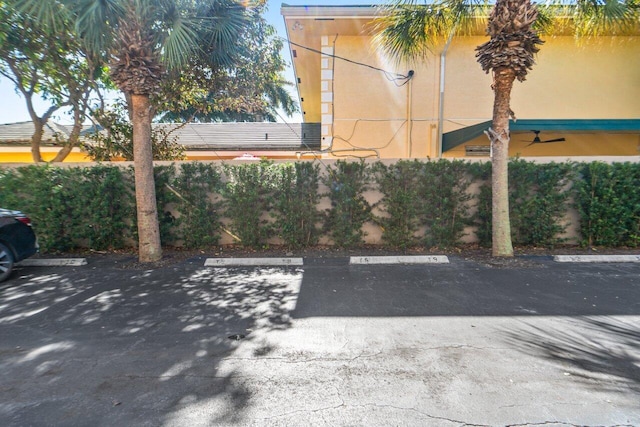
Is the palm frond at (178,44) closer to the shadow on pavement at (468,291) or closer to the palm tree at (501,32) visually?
the palm tree at (501,32)

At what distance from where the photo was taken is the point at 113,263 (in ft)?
23.4

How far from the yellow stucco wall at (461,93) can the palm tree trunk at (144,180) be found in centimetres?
600

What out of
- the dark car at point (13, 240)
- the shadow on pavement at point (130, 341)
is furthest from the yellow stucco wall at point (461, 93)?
the dark car at point (13, 240)

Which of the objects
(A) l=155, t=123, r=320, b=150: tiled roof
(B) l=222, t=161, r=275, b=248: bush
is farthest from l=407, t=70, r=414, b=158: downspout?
(A) l=155, t=123, r=320, b=150: tiled roof

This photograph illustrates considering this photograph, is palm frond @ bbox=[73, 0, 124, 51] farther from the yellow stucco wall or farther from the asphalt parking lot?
the yellow stucco wall

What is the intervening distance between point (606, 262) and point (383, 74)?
26.5 feet

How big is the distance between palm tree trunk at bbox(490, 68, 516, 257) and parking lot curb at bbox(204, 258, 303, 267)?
169 inches

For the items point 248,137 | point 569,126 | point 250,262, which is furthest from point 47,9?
point 569,126

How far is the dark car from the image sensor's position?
5.96 meters

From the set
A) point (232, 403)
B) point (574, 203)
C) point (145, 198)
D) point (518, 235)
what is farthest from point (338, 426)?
point (574, 203)

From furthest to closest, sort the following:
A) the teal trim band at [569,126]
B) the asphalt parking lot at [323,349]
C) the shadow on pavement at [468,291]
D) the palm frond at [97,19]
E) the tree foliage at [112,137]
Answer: the teal trim band at [569,126]
the tree foliage at [112,137]
the palm frond at [97,19]
the shadow on pavement at [468,291]
the asphalt parking lot at [323,349]

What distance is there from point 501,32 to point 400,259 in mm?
4931

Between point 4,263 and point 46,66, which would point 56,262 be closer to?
point 4,263

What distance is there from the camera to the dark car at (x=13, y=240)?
5.96 m
